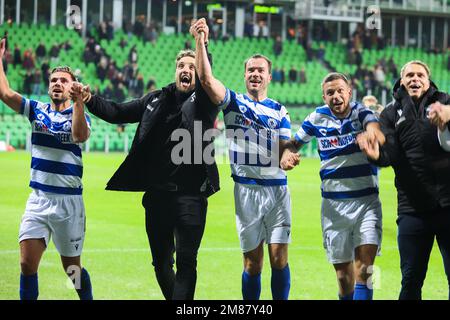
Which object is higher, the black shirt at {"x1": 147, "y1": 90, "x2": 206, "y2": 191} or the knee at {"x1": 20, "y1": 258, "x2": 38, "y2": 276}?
the black shirt at {"x1": 147, "y1": 90, "x2": 206, "y2": 191}

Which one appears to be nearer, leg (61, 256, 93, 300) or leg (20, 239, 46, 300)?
leg (20, 239, 46, 300)

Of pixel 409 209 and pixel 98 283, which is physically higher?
pixel 409 209

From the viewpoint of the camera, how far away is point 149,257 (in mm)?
11461

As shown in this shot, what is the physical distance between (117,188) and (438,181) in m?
2.53

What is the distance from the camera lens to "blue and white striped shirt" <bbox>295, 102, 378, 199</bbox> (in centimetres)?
725

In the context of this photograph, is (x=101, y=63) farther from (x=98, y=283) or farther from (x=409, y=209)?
(x=409, y=209)

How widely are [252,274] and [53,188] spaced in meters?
1.85

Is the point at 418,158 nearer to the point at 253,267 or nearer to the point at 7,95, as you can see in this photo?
the point at 253,267

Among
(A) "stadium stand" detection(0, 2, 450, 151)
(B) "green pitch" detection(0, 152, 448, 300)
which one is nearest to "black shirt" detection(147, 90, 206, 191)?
(B) "green pitch" detection(0, 152, 448, 300)

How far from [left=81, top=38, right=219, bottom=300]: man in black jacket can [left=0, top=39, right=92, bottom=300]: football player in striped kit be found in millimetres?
335

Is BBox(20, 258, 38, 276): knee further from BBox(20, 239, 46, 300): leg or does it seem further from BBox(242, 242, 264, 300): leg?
BBox(242, 242, 264, 300): leg

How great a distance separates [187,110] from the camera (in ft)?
23.2

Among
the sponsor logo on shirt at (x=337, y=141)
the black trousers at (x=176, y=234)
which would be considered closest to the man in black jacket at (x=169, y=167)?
the black trousers at (x=176, y=234)
